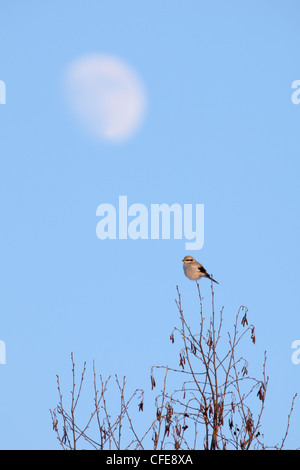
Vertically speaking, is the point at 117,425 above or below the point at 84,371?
below

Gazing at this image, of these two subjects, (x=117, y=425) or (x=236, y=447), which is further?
(x=117, y=425)

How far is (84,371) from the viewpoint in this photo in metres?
10.9

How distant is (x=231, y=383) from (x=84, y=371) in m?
2.00
